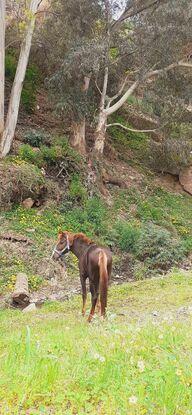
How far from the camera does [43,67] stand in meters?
24.6

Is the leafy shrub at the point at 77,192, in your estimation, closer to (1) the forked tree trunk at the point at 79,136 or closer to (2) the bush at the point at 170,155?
(1) the forked tree trunk at the point at 79,136

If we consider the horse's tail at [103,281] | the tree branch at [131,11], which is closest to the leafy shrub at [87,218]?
the tree branch at [131,11]

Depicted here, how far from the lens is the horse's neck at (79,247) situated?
367 inches

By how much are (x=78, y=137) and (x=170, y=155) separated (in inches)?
209

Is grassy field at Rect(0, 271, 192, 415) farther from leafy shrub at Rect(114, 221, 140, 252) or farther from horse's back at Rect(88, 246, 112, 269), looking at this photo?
leafy shrub at Rect(114, 221, 140, 252)

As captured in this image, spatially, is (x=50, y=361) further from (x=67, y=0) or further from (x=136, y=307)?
(x=67, y=0)

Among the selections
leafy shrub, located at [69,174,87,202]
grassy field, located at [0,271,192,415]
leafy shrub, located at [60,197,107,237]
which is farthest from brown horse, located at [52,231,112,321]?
leafy shrub, located at [69,174,87,202]

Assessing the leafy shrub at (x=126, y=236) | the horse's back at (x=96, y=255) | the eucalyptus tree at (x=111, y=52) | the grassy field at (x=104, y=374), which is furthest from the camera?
the eucalyptus tree at (x=111, y=52)

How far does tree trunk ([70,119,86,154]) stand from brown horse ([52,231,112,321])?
12.3 m

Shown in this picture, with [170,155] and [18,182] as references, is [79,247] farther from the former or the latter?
[170,155]

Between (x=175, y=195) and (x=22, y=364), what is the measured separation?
21.2 metres

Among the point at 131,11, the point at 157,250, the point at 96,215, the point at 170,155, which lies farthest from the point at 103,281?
the point at 131,11

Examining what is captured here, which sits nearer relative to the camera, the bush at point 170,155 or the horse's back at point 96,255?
the horse's back at point 96,255

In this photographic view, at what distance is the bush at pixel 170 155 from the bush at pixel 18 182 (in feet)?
25.9
